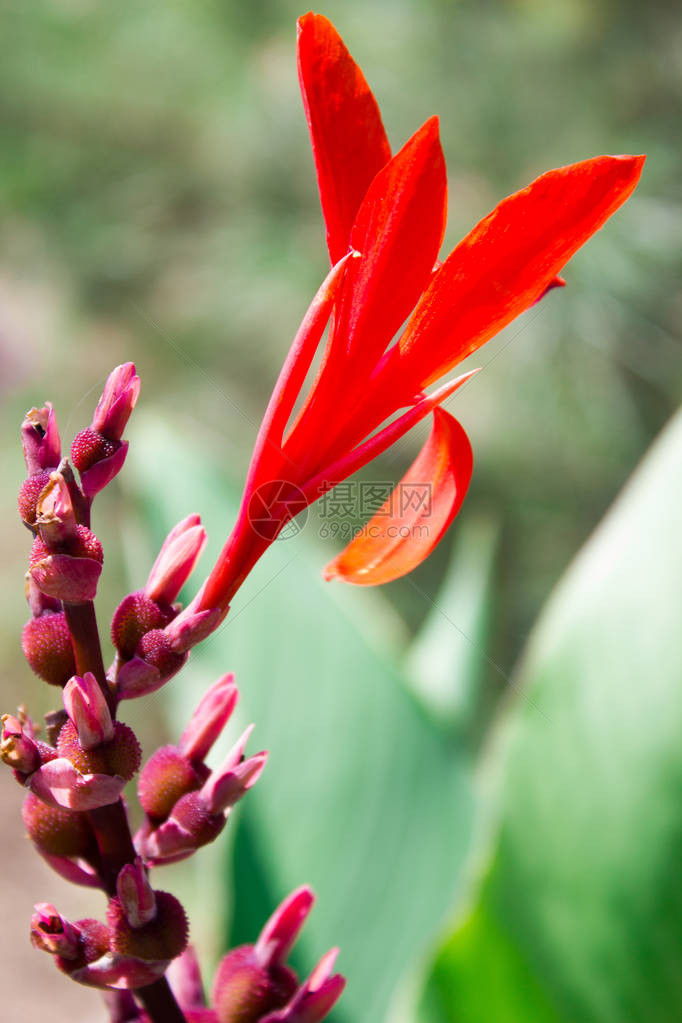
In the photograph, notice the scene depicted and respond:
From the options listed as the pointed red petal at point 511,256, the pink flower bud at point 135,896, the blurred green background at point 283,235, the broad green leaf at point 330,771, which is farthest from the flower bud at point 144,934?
the blurred green background at point 283,235

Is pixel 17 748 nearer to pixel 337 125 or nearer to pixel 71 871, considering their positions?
pixel 71 871

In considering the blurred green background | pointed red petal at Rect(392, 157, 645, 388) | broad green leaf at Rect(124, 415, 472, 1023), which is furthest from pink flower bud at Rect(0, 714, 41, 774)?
the blurred green background

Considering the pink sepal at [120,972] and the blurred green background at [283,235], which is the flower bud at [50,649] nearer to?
the pink sepal at [120,972]

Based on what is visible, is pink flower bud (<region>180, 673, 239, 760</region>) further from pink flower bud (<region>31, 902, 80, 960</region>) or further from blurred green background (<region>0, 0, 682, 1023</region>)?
blurred green background (<region>0, 0, 682, 1023</region>)

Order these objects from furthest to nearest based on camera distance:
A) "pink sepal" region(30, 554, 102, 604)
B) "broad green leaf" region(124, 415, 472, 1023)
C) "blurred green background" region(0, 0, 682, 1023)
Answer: "blurred green background" region(0, 0, 682, 1023) < "broad green leaf" region(124, 415, 472, 1023) < "pink sepal" region(30, 554, 102, 604)

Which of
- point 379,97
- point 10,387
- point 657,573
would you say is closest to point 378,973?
point 657,573

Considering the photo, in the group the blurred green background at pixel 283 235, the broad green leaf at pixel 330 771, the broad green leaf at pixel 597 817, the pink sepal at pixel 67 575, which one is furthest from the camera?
the blurred green background at pixel 283 235

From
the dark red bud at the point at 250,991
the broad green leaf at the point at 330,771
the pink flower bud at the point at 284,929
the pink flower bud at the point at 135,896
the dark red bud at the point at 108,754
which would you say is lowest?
the broad green leaf at the point at 330,771

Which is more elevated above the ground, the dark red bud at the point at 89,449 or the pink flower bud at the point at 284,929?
the dark red bud at the point at 89,449
